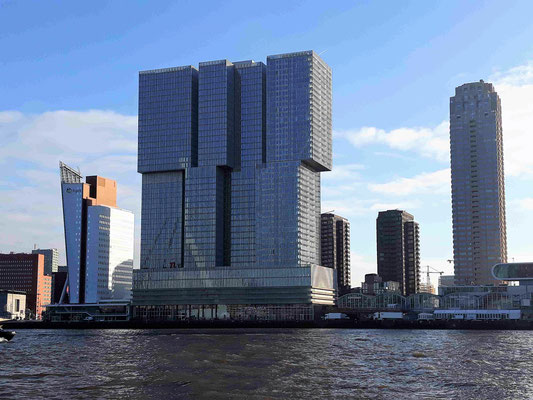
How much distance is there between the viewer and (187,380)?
8219cm

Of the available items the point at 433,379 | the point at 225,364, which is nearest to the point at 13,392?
the point at 225,364

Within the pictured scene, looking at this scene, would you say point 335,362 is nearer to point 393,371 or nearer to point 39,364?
point 393,371

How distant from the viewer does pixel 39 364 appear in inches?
4208

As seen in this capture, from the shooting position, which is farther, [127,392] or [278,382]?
[278,382]

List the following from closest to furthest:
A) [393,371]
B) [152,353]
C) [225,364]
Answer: [393,371], [225,364], [152,353]

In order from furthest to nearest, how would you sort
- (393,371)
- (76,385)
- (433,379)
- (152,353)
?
(152,353) → (393,371) → (433,379) → (76,385)

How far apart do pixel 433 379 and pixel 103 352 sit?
2728 inches

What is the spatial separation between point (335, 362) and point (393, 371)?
14.9 metres

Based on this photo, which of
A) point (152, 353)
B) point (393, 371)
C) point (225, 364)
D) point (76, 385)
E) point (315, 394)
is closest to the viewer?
point (315, 394)

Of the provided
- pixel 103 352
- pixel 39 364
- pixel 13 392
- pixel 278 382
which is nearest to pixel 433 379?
pixel 278 382

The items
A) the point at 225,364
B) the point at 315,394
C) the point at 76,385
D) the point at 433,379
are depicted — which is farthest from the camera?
the point at 225,364

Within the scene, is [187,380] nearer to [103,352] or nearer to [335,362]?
[335,362]

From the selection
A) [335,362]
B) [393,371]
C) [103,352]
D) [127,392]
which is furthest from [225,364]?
[103,352]

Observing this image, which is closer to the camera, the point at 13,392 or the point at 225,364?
the point at 13,392
